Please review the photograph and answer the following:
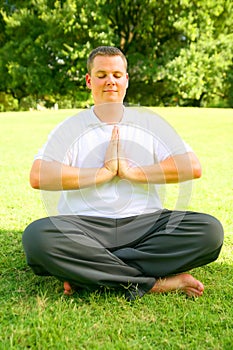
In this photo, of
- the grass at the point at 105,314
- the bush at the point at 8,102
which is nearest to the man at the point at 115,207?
the grass at the point at 105,314

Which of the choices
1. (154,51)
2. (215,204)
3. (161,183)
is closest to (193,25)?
(154,51)

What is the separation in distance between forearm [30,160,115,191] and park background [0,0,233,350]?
1.83 ft

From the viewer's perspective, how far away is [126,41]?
63.7 feet

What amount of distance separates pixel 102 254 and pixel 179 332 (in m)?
0.54

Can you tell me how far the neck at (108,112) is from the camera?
2.50m

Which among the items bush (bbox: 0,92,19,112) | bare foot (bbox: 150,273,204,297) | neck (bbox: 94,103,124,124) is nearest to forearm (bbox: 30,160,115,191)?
neck (bbox: 94,103,124,124)

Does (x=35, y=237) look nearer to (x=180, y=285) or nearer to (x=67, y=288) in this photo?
→ (x=67, y=288)

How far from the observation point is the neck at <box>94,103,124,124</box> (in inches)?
98.3

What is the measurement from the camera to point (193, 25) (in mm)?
17453

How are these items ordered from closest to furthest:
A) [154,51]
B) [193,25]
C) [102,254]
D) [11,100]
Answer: [102,254] < [193,25] < [154,51] < [11,100]

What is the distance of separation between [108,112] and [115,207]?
0.55m

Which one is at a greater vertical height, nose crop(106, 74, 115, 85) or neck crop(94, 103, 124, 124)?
nose crop(106, 74, 115, 85)

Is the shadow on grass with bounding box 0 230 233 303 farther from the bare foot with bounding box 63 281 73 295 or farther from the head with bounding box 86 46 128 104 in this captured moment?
the head with bounding box 86 46 128 104

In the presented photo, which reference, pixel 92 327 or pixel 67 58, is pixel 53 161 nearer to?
pixel 92 327
